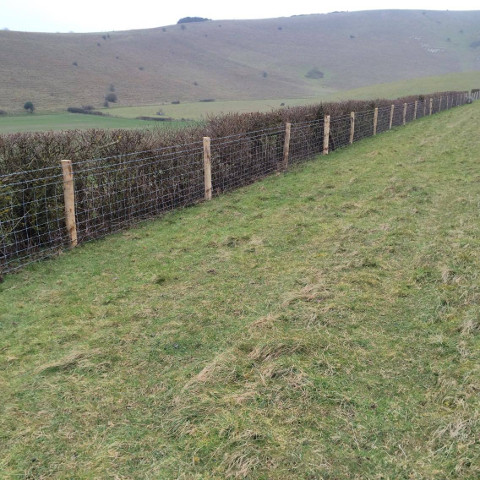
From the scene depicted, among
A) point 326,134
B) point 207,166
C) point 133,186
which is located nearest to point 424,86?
point 326,134

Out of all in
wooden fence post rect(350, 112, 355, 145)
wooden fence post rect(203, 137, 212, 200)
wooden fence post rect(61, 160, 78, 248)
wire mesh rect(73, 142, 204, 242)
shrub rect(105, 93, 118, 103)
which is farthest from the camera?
shrub rect(105, 93, 118, 103)

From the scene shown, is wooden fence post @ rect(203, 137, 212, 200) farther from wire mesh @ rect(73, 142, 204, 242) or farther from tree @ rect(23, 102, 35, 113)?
tree @ rect(23, 102, 35, 113)

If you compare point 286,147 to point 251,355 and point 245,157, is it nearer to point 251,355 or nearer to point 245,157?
point 245,157

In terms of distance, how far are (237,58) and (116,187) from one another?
121501mm

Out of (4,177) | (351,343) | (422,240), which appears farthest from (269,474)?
(4,177)

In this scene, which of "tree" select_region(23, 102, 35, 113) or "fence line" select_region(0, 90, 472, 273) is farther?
"tree" select_region(23, 102, 35, 113)

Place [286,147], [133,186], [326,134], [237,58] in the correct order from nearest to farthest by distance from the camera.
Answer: [133,186]
[286,147]
[326,134]
[237,58]

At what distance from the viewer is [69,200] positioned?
A: 6230mm

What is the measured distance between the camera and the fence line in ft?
19.5

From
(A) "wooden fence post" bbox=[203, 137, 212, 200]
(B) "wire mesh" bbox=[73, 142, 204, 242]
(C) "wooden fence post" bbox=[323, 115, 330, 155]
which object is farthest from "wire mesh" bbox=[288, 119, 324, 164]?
(B) "wire mesh" bbox=[73, 142, 204, 242]

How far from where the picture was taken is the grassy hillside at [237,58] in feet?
242

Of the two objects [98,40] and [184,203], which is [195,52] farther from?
[184,203]

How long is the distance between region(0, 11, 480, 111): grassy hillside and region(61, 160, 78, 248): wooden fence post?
5587cm

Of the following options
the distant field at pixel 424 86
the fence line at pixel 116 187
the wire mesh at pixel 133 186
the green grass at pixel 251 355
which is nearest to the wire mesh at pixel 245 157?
the fence line at pixel 116 187
